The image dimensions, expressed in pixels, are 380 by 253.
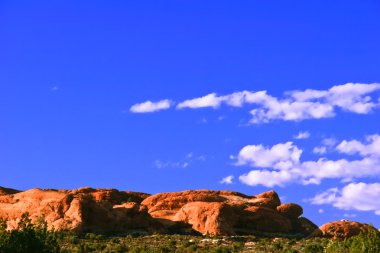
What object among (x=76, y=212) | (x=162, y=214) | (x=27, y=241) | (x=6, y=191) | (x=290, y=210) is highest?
(x=290, y=210)

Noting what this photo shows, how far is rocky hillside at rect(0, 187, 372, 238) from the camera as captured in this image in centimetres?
6800

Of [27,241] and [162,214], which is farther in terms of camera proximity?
[162,214]

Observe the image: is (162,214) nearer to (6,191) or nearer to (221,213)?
(221,213)

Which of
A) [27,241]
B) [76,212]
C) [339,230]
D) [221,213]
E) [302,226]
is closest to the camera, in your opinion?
[27,241]

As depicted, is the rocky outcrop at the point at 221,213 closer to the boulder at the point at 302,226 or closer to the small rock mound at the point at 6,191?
the boulder at the point at 302,226

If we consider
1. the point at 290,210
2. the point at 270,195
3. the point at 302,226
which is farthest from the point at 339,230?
the point at 270,195

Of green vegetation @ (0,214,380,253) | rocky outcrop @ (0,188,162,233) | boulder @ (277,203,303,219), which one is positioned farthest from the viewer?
boulder @ (277,203,303,219)

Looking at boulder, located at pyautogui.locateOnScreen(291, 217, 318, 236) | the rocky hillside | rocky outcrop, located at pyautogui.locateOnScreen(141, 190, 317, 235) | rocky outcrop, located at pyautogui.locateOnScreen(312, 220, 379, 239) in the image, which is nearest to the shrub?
the rocky hillside

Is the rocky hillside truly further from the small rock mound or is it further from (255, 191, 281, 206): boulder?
(255, 191, 281, 206): boulder

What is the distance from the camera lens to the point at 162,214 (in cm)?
7762

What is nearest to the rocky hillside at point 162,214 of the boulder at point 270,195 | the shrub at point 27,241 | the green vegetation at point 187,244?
the green vegetation at point 187,244

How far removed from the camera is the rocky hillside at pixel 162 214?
68.0m

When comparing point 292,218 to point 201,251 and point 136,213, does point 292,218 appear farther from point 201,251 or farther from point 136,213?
point 201,251

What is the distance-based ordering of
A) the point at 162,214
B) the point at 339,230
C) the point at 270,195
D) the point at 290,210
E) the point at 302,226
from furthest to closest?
the point at 270,195
the point at 290,210
the point at 302,226
the point at 162,214
the point at 339,230
